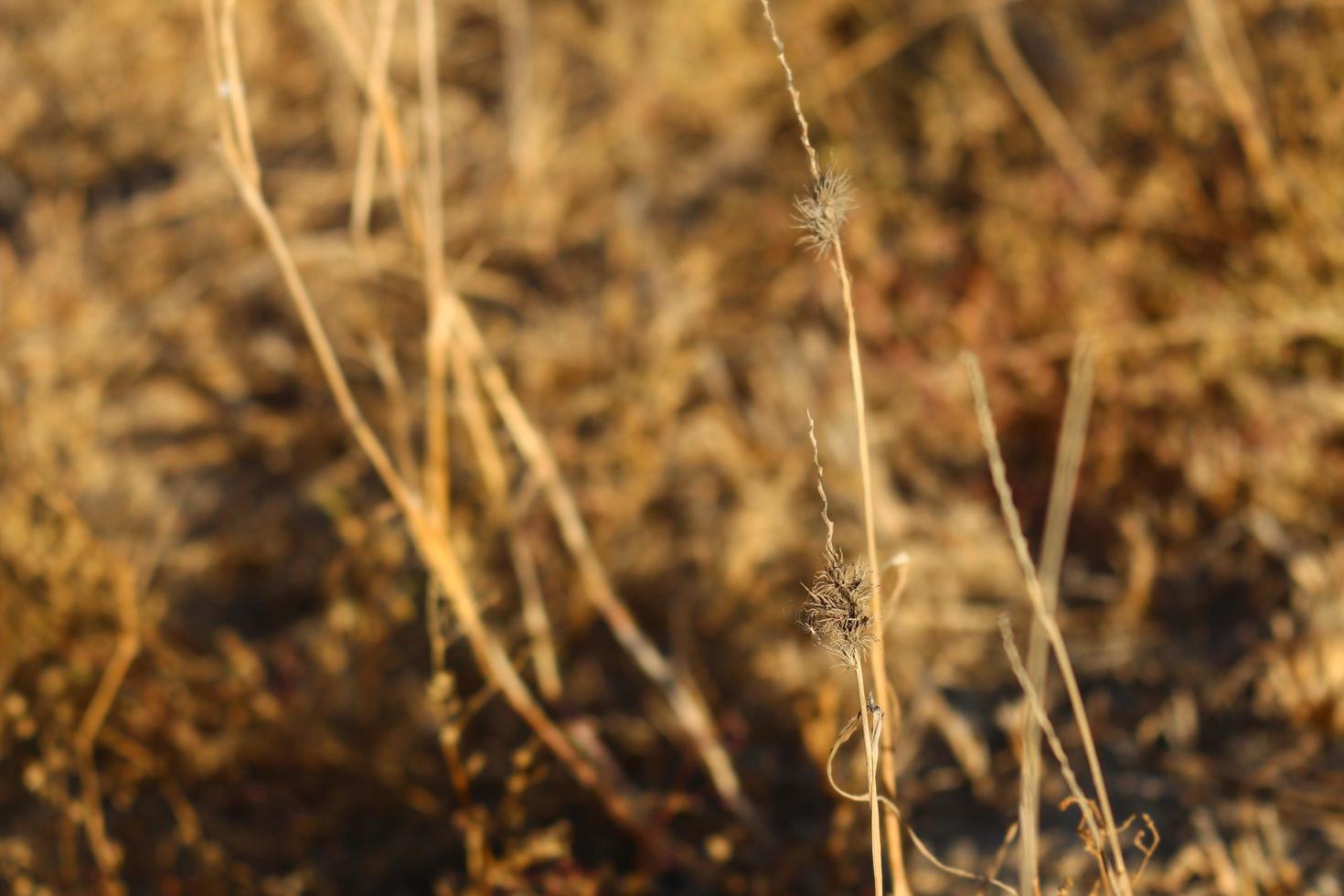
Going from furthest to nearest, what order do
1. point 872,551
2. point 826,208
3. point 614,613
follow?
point 614,613, point 872,551, point 826,208

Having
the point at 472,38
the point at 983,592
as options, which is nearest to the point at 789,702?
the point at 983,592

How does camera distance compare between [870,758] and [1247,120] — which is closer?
[870,758]

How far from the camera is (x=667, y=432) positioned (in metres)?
2.14

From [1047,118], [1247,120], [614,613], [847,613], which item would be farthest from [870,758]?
[1047,118]

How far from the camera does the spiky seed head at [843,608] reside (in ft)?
2.63

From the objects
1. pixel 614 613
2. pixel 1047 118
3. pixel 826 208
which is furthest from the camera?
pixel 1047 118

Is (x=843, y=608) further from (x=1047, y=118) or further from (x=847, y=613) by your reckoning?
(x=1047, y=118)

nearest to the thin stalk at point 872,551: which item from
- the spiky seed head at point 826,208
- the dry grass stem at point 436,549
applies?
the spiky seed head at point 826,208

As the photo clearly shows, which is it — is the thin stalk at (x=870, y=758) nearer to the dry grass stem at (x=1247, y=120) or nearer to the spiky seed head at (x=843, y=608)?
the spiky seed head at (x=843, y=608)

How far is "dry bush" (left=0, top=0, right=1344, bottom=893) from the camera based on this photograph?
1556 mm

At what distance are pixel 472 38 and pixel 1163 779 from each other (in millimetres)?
2601

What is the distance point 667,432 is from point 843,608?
4.43 feet

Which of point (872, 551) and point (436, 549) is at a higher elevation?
point (872, 551)

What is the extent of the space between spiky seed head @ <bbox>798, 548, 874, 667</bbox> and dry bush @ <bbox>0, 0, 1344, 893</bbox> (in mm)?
318
